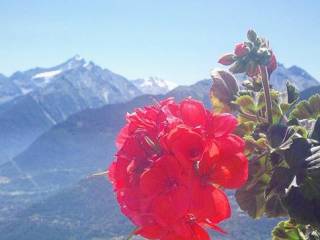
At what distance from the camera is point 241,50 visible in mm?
2293

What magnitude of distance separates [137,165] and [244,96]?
1002mm

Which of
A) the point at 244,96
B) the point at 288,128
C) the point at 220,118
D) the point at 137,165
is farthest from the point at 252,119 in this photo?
the point at 137,165

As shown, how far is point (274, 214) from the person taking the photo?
2352 mm

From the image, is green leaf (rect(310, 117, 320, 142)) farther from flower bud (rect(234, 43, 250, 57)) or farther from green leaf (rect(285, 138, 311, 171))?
flower bud (rect(234, 43, 250, 57))

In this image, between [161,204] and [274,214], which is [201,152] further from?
[274,214]

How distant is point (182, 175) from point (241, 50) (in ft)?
3.02

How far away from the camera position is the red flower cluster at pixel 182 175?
152cm

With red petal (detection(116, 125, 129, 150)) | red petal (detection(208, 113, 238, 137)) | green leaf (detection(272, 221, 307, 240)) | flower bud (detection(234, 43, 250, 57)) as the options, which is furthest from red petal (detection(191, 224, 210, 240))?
flower bud (detection(234, 43, 250, 57))

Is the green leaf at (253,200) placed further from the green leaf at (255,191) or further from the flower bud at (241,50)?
the flower bud at (241,50)

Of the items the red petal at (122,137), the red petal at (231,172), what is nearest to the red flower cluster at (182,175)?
the red petal at (231,172)

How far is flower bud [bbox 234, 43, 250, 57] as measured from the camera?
227cm

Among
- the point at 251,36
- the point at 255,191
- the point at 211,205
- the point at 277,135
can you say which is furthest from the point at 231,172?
the point at 251,36

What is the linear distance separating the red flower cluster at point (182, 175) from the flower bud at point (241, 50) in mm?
639

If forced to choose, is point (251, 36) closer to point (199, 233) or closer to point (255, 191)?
point (255, 191)
